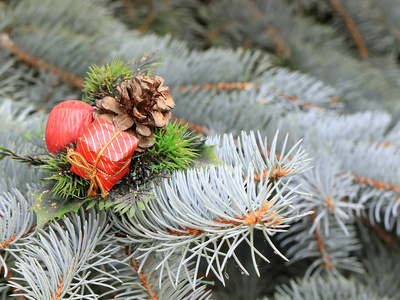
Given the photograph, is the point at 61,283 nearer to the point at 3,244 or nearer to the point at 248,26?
the point at 3,244

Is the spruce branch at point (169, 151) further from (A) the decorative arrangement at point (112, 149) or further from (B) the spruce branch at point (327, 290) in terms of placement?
(B) the spruce branch at point (327, 290)

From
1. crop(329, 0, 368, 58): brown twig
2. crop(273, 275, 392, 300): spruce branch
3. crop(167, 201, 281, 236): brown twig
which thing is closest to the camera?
crop(167, 201, 281, 236): brown twig

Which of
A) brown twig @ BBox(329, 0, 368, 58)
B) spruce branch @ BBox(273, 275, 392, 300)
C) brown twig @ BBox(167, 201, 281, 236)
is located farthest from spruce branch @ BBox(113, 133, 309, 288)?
brown twig @ BBox(329, 0, 368, 58)

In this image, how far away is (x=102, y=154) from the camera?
25 cm

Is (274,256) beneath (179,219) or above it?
beneath

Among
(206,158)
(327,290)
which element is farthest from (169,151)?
(327,290)

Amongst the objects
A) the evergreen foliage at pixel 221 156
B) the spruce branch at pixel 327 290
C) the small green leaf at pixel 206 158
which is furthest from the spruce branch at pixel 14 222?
the spruce branch at pixel 327 290

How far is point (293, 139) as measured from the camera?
1.42ft

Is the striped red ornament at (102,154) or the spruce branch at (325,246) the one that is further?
the spruce branch at (325,246)

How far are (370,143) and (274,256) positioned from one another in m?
0.19

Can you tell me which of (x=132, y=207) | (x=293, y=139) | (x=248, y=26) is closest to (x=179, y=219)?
(x=132, y=207)

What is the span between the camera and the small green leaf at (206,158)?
0.27 m

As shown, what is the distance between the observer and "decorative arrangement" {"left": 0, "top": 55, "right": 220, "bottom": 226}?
0.81 ft

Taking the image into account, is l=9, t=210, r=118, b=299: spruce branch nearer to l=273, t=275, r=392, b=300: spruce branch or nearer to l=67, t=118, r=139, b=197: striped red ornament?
l=67, t=118, r=139, b=197: striped red ornament
